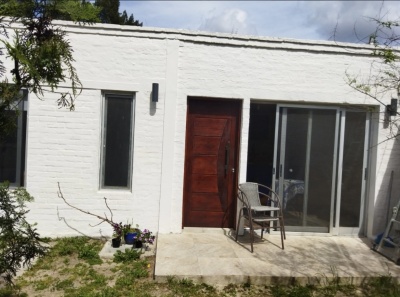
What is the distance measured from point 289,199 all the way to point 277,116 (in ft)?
4.59

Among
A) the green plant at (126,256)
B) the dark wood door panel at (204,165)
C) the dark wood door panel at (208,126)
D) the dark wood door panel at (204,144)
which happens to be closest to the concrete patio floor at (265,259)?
the green plant at (126,256)

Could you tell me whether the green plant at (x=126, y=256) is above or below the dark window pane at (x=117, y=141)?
below

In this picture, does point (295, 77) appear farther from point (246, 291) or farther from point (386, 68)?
point (246, 291)

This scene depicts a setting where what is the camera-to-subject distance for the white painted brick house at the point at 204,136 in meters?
5.86

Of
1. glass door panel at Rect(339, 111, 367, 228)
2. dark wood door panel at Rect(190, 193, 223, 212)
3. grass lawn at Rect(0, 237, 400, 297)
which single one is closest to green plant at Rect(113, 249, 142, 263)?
grass lawn at Rect(0, 237, 400, 297)

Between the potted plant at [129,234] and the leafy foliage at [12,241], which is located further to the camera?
the potted plant at [129,234]

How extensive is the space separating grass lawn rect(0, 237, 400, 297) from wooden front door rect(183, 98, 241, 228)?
155cm

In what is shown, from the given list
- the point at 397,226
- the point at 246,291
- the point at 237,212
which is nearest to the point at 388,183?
the point at 397,226

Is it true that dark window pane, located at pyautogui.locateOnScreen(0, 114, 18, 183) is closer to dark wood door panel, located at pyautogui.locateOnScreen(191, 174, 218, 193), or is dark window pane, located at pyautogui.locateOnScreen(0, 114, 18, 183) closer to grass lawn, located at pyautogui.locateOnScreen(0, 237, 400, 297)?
grass lawn, located at pyautogui.locateOnScreen(0, 237, 400, 297)

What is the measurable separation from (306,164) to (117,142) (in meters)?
3.12

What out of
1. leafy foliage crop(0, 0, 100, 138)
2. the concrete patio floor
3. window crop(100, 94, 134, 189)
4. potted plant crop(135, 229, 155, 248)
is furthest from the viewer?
window crop(100, 94, 134, 189)

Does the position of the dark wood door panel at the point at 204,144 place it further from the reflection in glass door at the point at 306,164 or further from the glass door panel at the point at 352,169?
the glass door panel at the point at 352,169

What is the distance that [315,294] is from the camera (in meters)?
4.31

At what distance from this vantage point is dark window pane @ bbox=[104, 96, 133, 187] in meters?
6.00
